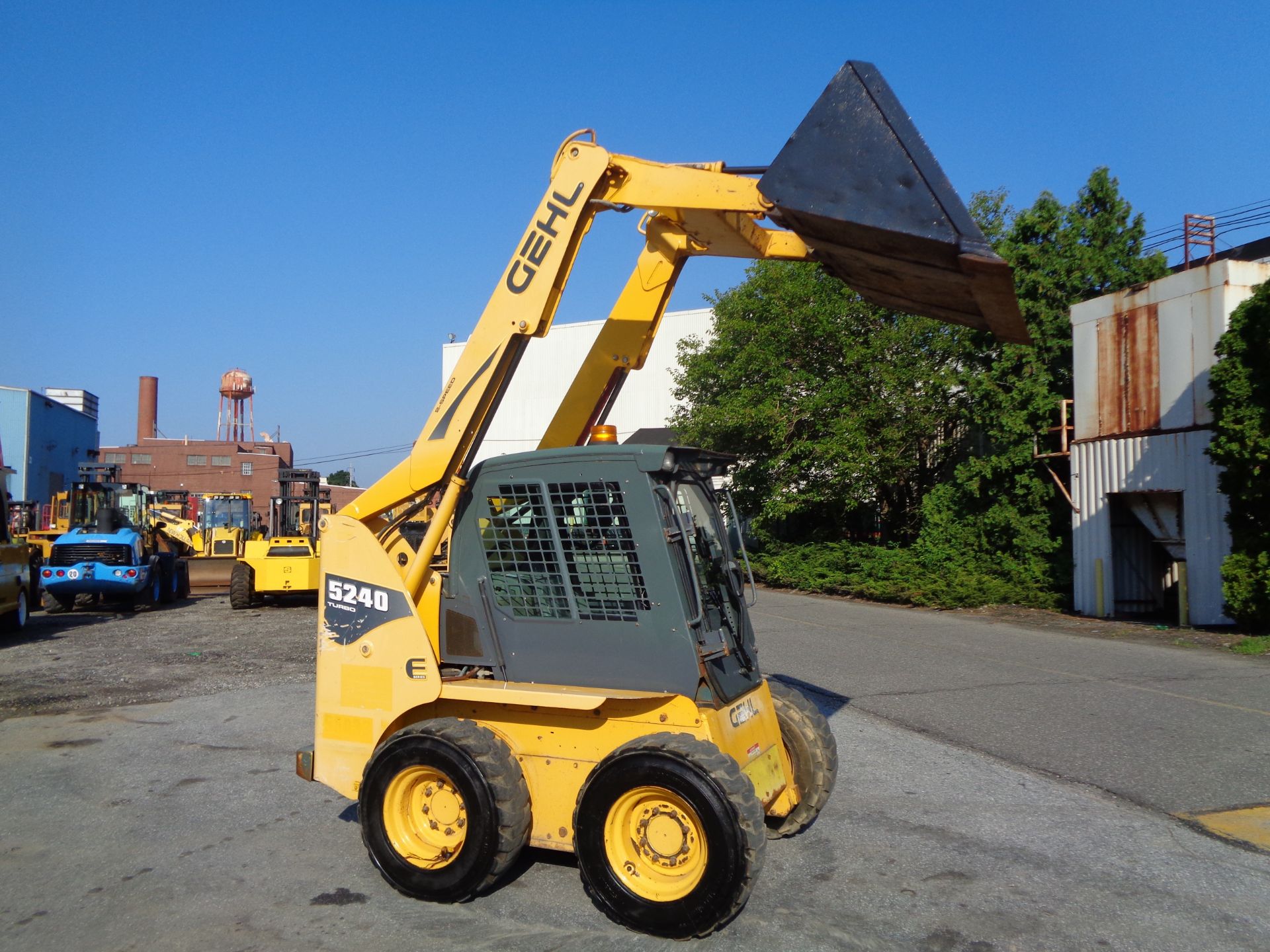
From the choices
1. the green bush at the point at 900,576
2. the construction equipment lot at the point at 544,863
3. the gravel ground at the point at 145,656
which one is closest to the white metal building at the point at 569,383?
the green bush at the point at 900,576

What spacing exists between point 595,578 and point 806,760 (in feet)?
5.99

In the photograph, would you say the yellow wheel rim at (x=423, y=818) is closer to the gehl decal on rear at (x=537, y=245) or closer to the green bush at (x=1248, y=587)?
the gehl decal on rear at (x=537, y=245)

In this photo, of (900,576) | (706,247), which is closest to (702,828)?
(706,247)

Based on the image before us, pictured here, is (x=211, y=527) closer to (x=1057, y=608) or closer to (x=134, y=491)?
(x=134, y=491)

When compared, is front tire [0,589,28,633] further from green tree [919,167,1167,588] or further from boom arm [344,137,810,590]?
green tree [919,167,1167,588]

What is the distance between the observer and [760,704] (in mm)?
5625

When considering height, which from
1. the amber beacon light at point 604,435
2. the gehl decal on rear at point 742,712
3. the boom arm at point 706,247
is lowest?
the gehl decal on rear at point 742,712

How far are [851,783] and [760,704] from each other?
7.42 ft

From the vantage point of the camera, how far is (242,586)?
21.1 metres

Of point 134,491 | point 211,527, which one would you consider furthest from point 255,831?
point 211,527

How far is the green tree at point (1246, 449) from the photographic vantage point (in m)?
14.8

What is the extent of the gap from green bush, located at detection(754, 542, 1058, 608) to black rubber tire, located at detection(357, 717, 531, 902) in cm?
1798

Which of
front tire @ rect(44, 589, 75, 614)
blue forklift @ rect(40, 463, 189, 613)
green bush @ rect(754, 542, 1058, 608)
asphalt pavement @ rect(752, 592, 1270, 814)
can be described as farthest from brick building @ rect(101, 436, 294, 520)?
asphalt pavement @ rect(752, 592, 1270, 814)

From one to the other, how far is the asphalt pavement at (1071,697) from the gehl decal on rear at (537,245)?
5.61 meters
